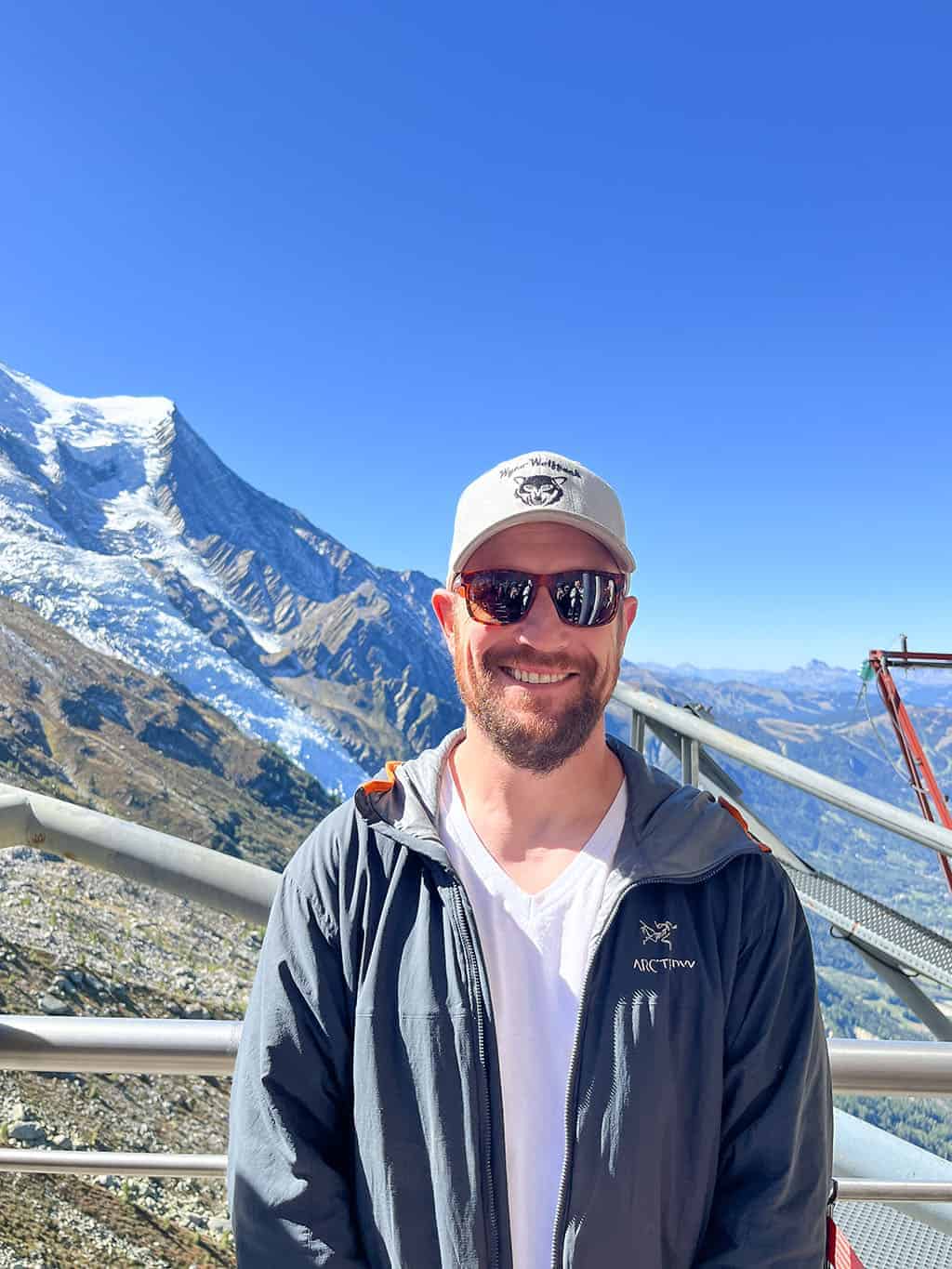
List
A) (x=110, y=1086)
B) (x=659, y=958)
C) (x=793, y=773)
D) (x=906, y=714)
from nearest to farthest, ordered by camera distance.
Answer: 1. (x=659, y=958)
2. (x=793, y=773)
3. (x=906, y=714)
4. (x=110, y=1086)

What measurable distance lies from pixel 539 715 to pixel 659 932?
0.66m

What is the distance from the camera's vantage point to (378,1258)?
2275 millimetres

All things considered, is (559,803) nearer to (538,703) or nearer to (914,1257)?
(538,703)

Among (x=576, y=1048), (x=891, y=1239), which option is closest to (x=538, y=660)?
(x=576, y=1048)

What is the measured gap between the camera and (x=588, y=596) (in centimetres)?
278

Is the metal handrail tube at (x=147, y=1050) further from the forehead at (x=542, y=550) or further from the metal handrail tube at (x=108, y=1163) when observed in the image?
the forehead at (x=542, y=550)

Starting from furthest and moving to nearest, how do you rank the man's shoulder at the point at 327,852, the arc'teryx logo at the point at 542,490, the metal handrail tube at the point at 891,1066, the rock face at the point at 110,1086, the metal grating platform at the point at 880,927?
the rock face at the point at 110,1086 < the metal grating platform at the point at 880,927 < the arc'teryx logo at the point at 542,490 < the metal handrail tube at the point at 891,1066 < the man's shoulder at the point at 327,852

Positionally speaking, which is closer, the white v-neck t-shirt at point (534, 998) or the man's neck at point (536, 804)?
the white v-neck t-shirt at point (534, 998)

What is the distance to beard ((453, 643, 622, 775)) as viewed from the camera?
8.63 feet

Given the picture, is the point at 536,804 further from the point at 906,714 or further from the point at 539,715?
the point at 906,714

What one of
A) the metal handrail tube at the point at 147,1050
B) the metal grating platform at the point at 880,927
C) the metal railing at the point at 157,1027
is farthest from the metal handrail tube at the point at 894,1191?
the metal grating platform at the point at 880,927

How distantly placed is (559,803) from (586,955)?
1.49 ft

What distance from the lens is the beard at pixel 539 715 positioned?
263 cm

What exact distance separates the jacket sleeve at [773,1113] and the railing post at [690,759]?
464 cm
